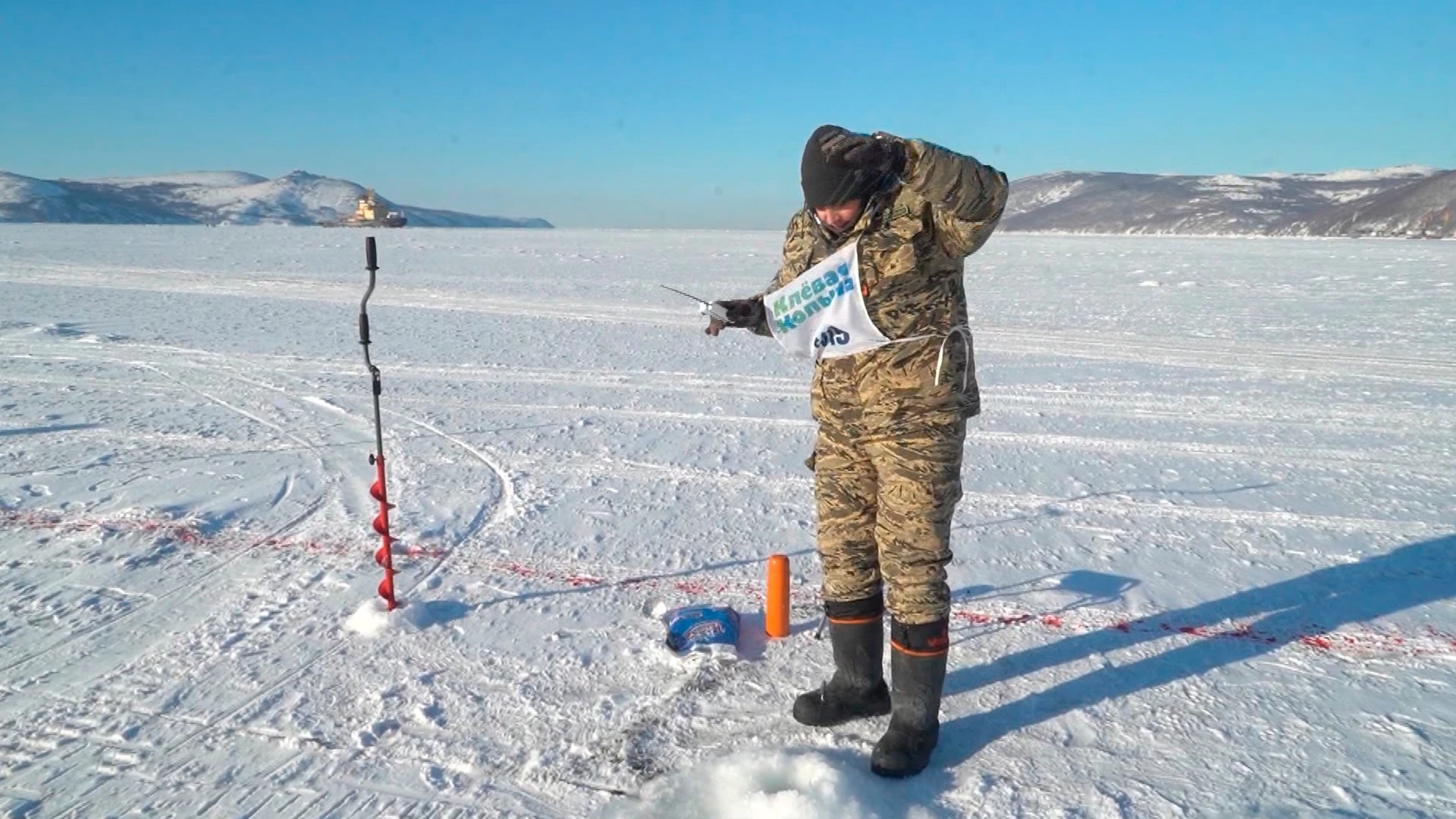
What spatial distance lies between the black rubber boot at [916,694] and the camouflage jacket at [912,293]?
65 cm

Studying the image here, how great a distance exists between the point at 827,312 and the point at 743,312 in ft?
1.41

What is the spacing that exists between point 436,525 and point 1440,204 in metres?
146

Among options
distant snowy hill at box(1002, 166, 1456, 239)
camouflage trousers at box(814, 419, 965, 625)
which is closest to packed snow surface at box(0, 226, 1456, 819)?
camouflage trousers at box(814, 419, 965, 625)

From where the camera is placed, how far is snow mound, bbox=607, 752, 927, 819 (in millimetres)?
2439

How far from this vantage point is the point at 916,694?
2.76 metres

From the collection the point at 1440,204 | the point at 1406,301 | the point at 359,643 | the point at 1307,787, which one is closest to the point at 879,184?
the point at 1307,787

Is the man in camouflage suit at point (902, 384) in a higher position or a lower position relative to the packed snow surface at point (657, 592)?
higher

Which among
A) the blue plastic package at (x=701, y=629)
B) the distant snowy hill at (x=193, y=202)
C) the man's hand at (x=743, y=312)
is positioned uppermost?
the distant snowy hill at (x=193, y=202)

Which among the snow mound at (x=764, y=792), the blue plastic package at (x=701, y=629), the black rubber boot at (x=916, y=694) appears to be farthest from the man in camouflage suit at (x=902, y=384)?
the blue plastic package at (x=701, y=629)

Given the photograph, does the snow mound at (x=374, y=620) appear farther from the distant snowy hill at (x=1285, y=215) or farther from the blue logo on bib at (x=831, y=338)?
the distant snowy hill at (x=1285, y=215)

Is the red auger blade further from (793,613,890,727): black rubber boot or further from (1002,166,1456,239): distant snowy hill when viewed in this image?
(1002,166,1456,239): distant snowy hill

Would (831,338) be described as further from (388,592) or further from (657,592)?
(388,592)

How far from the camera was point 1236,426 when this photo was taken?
288 inches

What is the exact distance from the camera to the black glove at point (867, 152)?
2.44 metres
